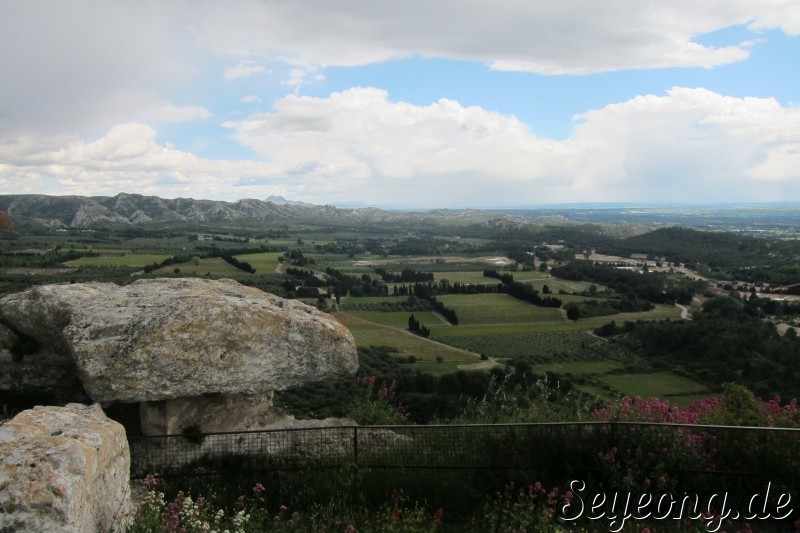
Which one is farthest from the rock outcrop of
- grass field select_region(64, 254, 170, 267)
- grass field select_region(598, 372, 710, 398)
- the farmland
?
grass field select_region(64, 254, 170, 267)

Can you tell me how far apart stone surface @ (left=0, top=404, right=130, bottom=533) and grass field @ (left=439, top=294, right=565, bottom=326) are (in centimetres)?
7940

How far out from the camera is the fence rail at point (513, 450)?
738 cm

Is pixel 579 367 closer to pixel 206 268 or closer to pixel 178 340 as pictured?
pixel 178 340

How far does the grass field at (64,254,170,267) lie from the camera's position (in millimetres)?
107188

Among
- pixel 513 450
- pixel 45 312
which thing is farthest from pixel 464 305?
pixel 513 450

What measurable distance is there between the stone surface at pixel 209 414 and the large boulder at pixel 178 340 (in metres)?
0.88

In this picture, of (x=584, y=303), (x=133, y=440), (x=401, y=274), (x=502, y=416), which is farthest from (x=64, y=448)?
(x=401, y=274)

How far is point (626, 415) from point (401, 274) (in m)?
124

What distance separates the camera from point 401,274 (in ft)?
437

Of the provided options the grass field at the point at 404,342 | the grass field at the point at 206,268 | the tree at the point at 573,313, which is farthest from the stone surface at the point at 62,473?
the grass field at the point at 206,268

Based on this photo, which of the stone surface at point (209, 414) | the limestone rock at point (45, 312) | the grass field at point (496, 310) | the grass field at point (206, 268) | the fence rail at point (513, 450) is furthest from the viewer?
the grass field at point (206, 268)

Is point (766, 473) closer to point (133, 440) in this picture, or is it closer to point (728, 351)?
point (133, 440)

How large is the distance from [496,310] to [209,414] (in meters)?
85.0

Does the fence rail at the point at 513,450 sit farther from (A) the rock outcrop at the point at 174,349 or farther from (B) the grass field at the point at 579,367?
(B) the grass field at the point at 579,367
